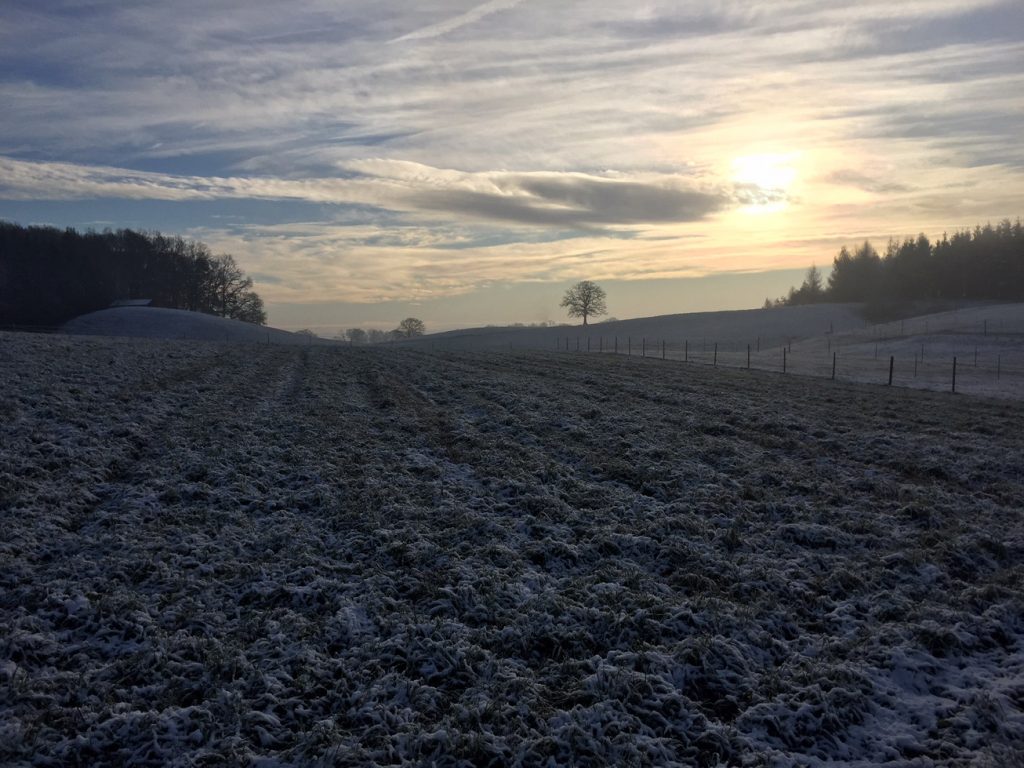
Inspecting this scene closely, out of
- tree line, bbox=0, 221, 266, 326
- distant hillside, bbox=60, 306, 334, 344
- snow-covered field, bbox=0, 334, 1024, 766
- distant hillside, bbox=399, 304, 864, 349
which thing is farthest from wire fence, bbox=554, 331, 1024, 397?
tree line, bbox=0, 221, 266, 326

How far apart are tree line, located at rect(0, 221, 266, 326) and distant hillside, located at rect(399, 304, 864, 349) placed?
38672 mm

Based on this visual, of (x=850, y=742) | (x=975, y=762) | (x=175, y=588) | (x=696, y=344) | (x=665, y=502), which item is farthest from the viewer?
(x=696, y=344)

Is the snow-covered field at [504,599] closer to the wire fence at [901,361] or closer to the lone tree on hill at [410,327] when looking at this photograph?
the wire fence at [901,361]

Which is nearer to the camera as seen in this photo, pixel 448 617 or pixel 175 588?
pixel 448 617

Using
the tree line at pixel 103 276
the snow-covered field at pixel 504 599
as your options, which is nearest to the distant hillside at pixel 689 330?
the tree line at pixel 103 276

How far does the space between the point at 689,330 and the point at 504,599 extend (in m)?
114

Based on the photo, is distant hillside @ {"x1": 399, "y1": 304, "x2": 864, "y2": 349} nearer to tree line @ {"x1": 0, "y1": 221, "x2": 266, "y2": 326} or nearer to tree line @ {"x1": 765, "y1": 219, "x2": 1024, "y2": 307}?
tree line @ {"x1": 765, "y1": 219, "x2": 1024, "y2": 307}

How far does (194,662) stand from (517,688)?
311 centimetres

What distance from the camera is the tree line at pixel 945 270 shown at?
109062 millimetres

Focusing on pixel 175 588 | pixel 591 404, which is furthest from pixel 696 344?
pixel 175 588

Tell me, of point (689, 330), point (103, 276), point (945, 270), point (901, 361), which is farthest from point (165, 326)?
point (945, 270)

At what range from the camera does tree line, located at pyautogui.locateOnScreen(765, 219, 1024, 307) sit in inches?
4294

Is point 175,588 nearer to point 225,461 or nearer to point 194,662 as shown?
point 194,662

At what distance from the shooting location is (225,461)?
46.5 ft
